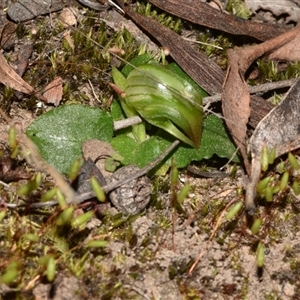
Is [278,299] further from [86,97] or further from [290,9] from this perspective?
[290,9]

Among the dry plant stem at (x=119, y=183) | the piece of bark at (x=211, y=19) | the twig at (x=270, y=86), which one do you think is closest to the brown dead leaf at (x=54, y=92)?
the dry plant stem at (x=119, y=183)

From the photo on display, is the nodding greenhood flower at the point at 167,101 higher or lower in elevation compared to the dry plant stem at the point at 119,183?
higher

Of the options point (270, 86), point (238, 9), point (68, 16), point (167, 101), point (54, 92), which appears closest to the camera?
point (167, 101)

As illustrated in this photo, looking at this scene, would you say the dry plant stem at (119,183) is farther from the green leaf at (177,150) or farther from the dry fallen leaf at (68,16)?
the dry fallen leaf at (68,16)

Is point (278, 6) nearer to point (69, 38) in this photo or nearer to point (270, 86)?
point (270, 86)

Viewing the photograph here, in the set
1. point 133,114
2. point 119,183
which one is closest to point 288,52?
point 133,114

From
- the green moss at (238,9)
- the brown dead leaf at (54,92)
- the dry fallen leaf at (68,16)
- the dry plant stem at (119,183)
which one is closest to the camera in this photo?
the dry plant stem at (119,183)
